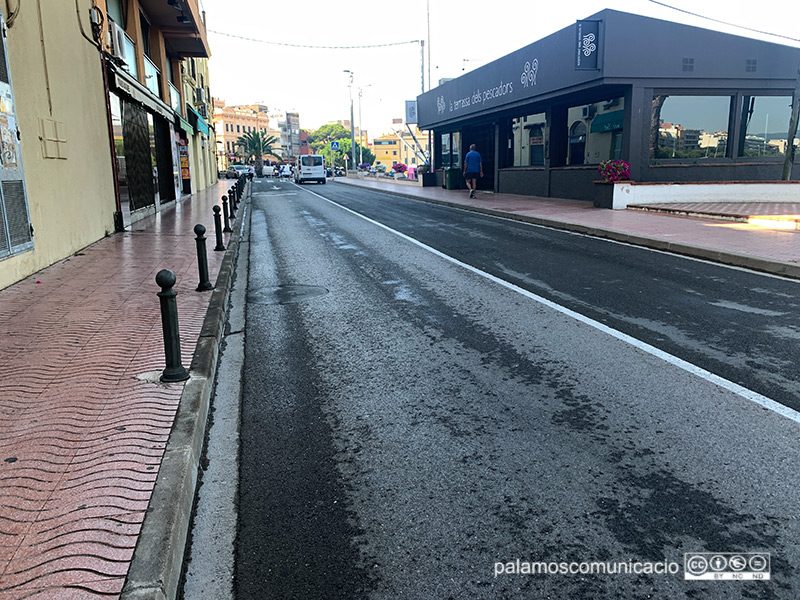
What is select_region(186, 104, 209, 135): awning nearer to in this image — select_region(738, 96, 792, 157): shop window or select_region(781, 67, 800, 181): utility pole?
select_region(738, 96, 792, 157): shop window

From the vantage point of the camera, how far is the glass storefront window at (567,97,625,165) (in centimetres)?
2028

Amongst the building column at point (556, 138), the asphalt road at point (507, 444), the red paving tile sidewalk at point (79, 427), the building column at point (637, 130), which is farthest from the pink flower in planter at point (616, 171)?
the red paving tile sidewalk at point (79, 427)

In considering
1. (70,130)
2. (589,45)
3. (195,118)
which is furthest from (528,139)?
(195,118)

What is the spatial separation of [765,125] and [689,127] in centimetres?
279

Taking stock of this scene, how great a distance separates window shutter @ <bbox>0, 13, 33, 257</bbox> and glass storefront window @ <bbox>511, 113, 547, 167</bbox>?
65.4 ft

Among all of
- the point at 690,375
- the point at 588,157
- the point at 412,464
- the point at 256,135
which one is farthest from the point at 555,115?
the point at 256,135

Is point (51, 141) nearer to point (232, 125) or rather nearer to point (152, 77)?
point (152, 77)

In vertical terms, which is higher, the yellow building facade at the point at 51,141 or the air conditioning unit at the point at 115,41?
the air conditioning unit at the point at 115,41

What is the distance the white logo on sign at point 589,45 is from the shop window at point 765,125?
5855 mm

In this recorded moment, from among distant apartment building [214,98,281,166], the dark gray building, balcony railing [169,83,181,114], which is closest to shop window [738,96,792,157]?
the dark gray building

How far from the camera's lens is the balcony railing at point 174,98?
89.4 ft

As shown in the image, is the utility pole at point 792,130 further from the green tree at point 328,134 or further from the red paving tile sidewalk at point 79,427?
the green tree at point 328,134

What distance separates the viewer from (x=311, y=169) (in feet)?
173

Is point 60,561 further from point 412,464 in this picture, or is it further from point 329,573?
point 412,464
